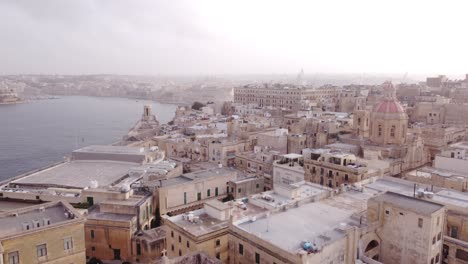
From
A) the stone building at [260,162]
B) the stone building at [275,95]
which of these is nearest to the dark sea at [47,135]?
the stone building at [275,95]

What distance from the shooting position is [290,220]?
77.6 feet

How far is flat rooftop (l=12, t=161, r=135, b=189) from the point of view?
3766cm

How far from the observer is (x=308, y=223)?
2322cm

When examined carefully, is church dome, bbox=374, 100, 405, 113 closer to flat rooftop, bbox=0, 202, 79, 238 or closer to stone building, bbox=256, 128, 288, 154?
stone building, bbox=256, 128, 288, 154

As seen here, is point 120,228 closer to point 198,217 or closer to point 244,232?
point 198,217

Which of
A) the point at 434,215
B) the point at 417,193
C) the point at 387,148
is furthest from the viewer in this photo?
the point at 387,148

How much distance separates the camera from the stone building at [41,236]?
21.5 meters

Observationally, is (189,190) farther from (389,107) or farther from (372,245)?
(389,107)

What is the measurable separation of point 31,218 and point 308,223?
52.4 ft

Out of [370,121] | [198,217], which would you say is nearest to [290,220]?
[198,217]

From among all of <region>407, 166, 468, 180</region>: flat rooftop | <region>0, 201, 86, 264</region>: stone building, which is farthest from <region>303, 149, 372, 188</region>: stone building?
<region>0, 201, 86, 264</region>: stone building

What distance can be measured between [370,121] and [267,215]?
25.9 metres

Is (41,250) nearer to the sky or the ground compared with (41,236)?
nearer to the ground

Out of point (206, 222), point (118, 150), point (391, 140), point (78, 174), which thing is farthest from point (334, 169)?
point (118, 150)
